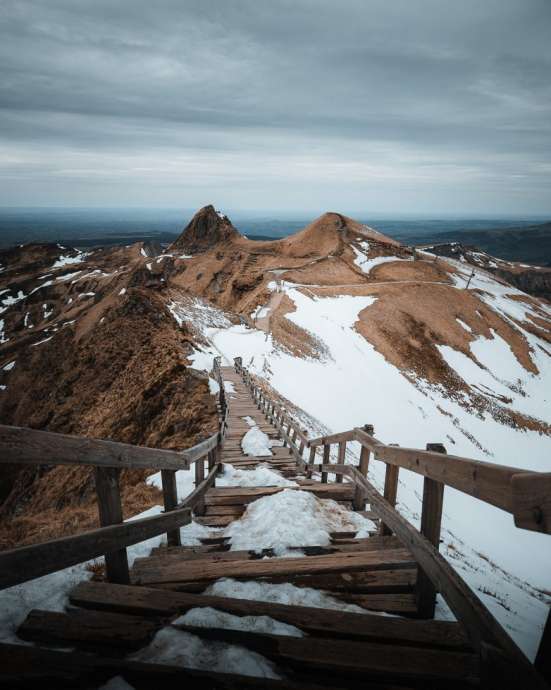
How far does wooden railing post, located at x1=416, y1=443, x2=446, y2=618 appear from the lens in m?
2.95

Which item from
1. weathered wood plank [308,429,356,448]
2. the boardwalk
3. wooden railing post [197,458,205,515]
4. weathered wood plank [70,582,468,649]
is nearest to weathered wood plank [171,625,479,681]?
the boardwalk

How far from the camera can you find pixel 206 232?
93.6 metres

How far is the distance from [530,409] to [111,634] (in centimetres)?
3978

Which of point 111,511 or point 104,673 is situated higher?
point 111,511

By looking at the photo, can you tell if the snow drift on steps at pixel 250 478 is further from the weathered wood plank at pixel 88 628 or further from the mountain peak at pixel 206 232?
the mountain peak at pixel 206 232

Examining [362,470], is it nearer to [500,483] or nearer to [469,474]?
[469,474]

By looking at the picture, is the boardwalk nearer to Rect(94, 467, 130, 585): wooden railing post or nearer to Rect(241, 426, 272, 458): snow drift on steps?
Rect(94, 467, 130, 585): wooden railing post

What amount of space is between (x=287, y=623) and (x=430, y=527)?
4.55 feet

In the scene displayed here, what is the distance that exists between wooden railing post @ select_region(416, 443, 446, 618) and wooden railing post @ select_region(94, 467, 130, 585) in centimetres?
243

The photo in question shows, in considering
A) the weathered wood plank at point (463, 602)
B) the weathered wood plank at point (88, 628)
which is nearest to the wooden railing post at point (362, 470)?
the weathered wood plank at point (463, 602)

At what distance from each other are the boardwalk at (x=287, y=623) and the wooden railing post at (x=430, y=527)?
0.7 inches

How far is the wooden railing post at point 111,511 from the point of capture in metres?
3.03

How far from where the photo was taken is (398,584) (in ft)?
10.6

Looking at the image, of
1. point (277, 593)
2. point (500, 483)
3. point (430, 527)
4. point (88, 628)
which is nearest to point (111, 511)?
point (88, 628)
